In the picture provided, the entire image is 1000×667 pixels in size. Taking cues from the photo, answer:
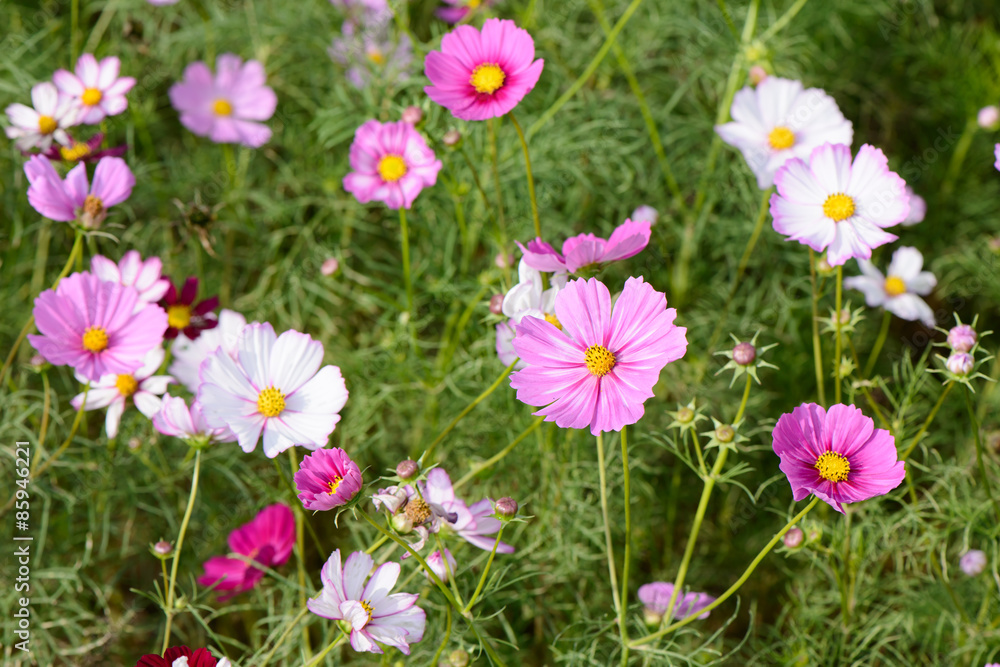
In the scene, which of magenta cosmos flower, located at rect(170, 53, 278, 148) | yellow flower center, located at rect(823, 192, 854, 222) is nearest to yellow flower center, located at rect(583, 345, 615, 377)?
yellow flower center, located at rect(823, 192, 854, 222)

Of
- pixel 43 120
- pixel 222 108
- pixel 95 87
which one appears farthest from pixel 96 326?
pixel 222 108

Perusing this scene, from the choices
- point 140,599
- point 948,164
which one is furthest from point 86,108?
point 948,164

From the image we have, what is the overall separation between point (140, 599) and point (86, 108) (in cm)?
87

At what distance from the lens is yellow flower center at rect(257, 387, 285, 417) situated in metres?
1.03

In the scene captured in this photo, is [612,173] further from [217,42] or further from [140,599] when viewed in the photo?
[140,599]

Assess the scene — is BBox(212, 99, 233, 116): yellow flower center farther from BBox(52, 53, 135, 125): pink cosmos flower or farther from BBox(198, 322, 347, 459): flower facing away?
BBox(198, 322, 347, 459): flower facing away

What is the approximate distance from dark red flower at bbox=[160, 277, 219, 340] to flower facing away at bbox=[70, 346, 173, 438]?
0.14 ft

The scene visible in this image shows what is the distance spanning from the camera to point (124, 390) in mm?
1228

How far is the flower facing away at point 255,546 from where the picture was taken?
1.22m

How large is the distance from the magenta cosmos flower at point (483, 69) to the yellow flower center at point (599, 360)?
34cm

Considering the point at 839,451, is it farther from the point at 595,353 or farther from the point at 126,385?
the point at 126,385

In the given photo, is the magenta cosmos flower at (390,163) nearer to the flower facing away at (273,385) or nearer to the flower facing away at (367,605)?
the flower facing away at (273,385)

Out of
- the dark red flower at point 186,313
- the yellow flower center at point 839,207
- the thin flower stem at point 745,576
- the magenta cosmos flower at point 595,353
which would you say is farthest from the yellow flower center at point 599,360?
the dark red flower at point 186,313

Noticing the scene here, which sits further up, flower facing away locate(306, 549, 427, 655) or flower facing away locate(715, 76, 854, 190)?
flower facing away locate(715, 76, 854, 190)
